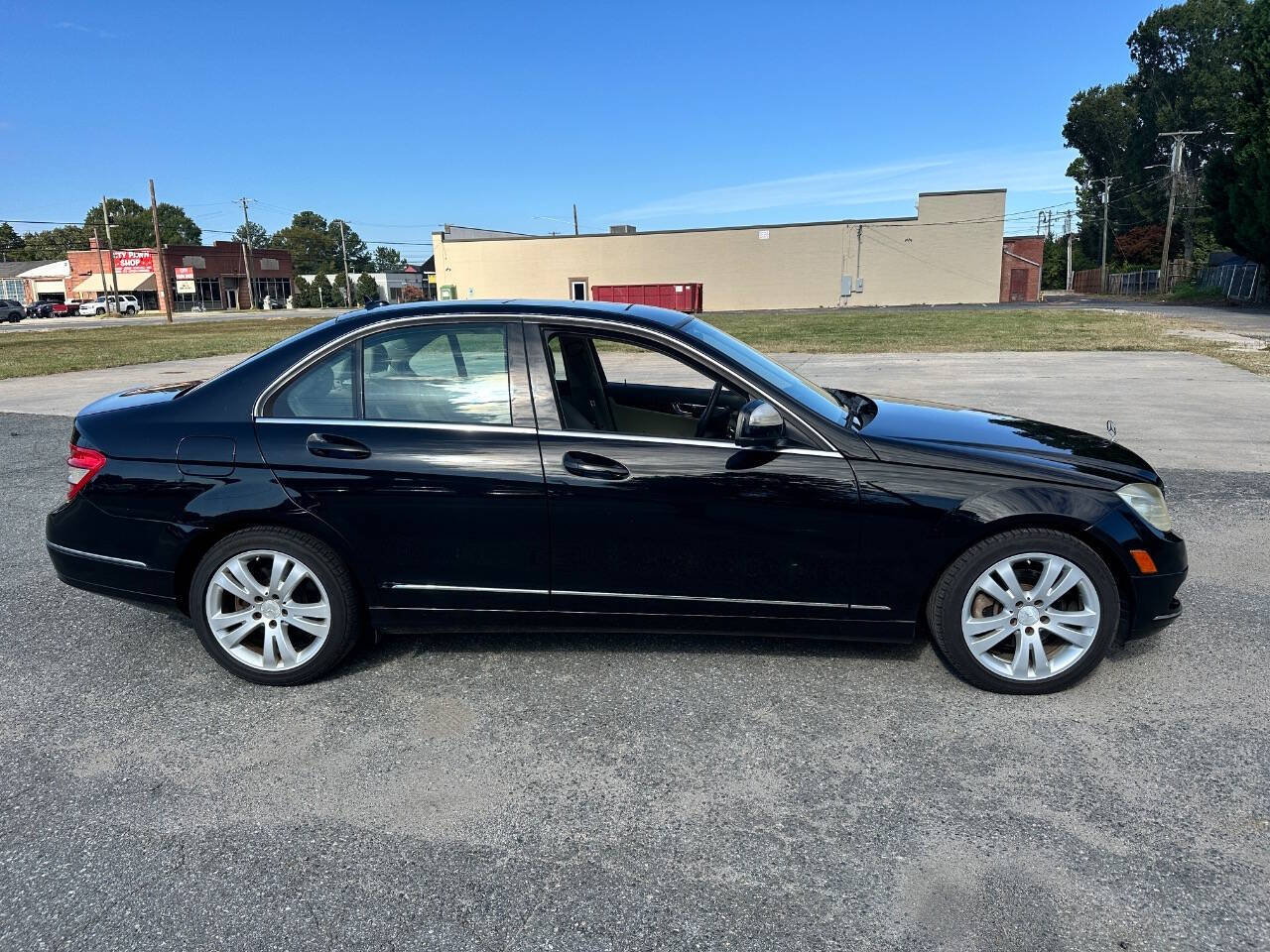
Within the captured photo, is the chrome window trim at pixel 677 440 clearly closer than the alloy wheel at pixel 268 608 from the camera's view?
Yes

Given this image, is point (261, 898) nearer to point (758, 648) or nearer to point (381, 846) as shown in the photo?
point (381, 846)

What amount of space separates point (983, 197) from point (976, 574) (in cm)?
5740

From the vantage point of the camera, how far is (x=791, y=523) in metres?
3.44

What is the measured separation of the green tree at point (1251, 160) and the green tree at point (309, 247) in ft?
434

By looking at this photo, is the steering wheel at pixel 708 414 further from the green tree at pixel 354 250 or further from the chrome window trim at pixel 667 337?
the green tree at pixel 354 250

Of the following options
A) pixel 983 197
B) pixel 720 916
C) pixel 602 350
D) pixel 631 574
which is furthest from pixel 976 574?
pixel 983 197

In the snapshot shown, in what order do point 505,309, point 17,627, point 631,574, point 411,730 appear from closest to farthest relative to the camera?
1. point 411,730
2. point 631,574
3. point 505,309
4. point 17,627

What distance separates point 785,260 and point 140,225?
115m

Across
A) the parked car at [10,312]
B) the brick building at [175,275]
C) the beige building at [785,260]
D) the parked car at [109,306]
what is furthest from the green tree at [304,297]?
the beige building at [785,260]

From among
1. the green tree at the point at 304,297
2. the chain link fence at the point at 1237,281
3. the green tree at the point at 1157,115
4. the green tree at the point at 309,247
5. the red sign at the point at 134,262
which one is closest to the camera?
the chain link fence at the point at 1237,281

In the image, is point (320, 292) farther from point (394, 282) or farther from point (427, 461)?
point (427, 461)

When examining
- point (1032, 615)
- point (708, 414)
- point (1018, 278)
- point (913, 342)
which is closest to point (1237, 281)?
point (1018, 278)

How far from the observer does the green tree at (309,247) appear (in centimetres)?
14488

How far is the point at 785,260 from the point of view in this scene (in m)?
58.3
